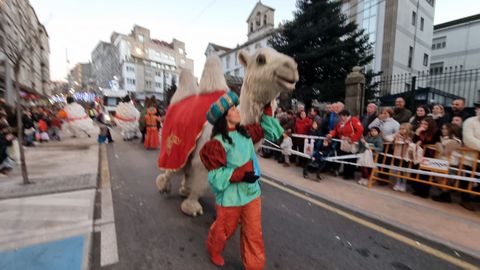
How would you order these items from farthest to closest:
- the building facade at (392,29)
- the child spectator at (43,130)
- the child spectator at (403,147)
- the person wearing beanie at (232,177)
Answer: the building facade at (392,29) → the child spectator at (43,130) → the child spectator at (403,147) → the person wearing beanie at (232,177)

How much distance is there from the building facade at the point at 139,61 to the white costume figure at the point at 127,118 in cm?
4628

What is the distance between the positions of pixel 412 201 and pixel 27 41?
7.67m

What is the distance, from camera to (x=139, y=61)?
212 feet

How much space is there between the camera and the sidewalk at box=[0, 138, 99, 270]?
250 cm

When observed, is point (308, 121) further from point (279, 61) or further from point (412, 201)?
point (279, 61)

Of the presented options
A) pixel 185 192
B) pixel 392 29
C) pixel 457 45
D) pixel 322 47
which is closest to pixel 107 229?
pixel 185 192

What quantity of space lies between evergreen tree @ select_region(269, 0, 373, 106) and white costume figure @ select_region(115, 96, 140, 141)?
8.40 m

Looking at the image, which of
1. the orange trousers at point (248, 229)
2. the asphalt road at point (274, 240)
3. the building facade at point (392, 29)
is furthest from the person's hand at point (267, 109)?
the building facade at point (392, 29)

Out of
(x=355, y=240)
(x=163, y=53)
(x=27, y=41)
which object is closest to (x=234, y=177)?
(x=355, y=240)

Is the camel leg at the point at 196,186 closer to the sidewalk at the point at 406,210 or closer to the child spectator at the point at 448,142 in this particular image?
the sidewalk at the point at 406,210

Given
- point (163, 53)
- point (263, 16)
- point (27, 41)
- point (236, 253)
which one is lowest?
point (236, 253)

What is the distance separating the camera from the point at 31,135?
9.26 metres

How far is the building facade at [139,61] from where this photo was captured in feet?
200

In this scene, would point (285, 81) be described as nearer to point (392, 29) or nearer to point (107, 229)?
point (107, 229)
